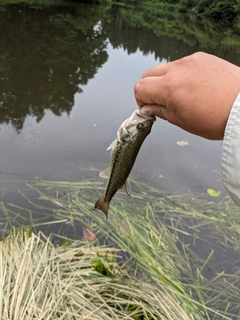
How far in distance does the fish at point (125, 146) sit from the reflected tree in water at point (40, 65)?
193 inches

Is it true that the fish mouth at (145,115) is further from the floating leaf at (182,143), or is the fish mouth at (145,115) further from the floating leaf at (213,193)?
the floating leaf at (182,143)

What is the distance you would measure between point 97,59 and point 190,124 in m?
11.7

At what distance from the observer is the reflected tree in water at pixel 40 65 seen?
782 centimetres


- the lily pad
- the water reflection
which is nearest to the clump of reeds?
the lily pad

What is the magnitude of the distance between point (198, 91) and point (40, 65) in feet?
31.6

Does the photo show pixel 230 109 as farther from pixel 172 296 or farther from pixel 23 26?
pixel 23 26

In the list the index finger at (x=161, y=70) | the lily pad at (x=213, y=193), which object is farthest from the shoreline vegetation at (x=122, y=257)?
the index finger at (x=161, y=70)

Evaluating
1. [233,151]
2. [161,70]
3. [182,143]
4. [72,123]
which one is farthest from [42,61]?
[233,151]

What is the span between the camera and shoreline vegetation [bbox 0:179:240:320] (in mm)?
2945

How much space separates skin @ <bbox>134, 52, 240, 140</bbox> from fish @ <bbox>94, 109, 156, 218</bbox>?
0.62ft

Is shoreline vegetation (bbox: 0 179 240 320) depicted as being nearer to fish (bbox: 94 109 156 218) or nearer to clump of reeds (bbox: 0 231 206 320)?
clump of reeds (bbox: 0 231 206 320)

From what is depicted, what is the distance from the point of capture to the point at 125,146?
212 cm

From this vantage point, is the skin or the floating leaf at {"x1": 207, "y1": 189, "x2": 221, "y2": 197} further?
the floating leaf at {"x1": 207, "y1": 189, "x2": 221, "y2": 197}

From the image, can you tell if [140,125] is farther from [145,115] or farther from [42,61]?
[42,61]
